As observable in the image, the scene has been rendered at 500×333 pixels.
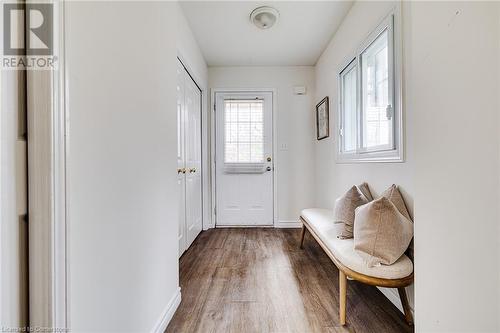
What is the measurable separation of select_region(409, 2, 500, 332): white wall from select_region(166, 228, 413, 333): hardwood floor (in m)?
0.82

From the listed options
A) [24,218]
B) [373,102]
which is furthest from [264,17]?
[24,218]

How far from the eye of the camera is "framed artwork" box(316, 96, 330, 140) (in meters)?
2.94

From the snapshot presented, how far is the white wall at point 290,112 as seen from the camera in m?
3.52

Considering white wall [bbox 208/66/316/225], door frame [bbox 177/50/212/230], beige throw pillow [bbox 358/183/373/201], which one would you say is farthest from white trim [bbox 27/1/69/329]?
white wall [bbox 208/66/316/225]

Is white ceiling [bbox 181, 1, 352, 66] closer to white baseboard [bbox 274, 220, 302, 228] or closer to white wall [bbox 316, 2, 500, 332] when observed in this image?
white wall [bbox 316, 2, 500, 332]

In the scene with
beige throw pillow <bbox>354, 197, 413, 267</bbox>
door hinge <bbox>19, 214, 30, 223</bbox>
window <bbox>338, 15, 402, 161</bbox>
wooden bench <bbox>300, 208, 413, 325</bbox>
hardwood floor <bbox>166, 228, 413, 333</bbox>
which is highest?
window <bbox>338, 15, 402, 161</bbox>

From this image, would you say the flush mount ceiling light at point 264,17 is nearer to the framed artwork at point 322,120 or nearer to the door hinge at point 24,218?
the framed artwork at point 322,120

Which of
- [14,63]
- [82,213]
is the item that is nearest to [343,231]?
[82,213]

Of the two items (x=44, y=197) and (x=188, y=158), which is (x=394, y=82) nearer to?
(x=44, y=197)

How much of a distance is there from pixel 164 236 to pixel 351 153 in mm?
1804

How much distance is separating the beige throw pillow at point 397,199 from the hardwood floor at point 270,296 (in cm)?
63

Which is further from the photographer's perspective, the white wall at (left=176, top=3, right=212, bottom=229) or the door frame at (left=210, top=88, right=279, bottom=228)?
the door frame at (left=210, top=88, right=279, bottom=228)

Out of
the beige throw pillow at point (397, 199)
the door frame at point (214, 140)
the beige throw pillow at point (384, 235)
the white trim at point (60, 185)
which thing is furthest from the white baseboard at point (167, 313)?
the door frame at point (214, 140)

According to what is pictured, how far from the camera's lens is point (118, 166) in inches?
36.5
